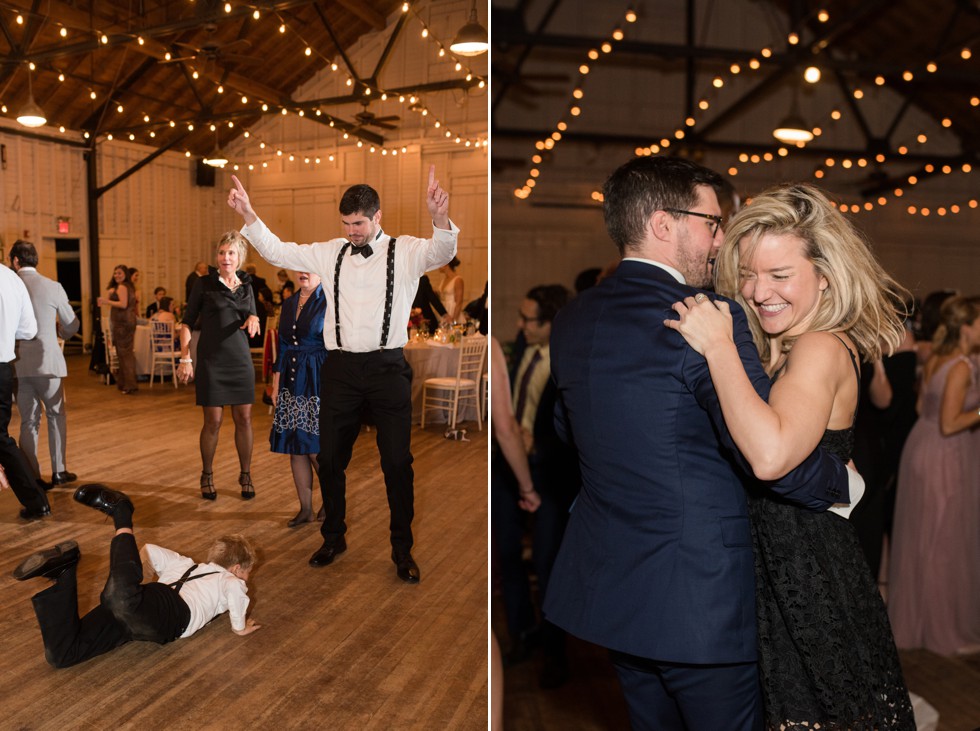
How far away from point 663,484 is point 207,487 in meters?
2.48

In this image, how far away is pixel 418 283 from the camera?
2.79 meters

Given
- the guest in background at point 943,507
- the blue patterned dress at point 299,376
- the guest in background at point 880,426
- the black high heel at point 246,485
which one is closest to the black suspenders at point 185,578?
the black high heel at point 246,485

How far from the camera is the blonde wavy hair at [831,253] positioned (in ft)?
4.02

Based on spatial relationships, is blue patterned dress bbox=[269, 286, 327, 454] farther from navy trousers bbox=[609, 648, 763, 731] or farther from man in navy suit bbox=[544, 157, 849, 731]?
navy trousers bbox=[609, 648, 763, 731]

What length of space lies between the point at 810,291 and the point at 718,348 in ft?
1.09

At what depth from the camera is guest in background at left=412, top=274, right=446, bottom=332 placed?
111 inches

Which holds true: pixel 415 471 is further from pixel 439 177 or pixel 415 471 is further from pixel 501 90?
pixel 501 90

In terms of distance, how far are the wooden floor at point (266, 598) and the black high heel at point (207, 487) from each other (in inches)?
1.1

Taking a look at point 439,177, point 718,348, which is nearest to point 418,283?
point 439,177

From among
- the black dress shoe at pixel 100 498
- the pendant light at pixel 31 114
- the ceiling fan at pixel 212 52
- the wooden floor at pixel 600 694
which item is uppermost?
the ceiling fan at pixel 212 52

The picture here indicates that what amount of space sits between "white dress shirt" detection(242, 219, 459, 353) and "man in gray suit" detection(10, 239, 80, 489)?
2.44 ft

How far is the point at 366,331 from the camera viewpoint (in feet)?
9.22

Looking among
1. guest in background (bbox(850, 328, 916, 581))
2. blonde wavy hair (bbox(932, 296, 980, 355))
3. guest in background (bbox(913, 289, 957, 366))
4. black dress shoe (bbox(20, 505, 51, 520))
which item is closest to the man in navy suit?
guest in background (bbox(850, 328, 916, 581))

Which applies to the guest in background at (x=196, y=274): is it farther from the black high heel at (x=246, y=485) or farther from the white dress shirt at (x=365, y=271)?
the black high heel at (x=246, y=485)
